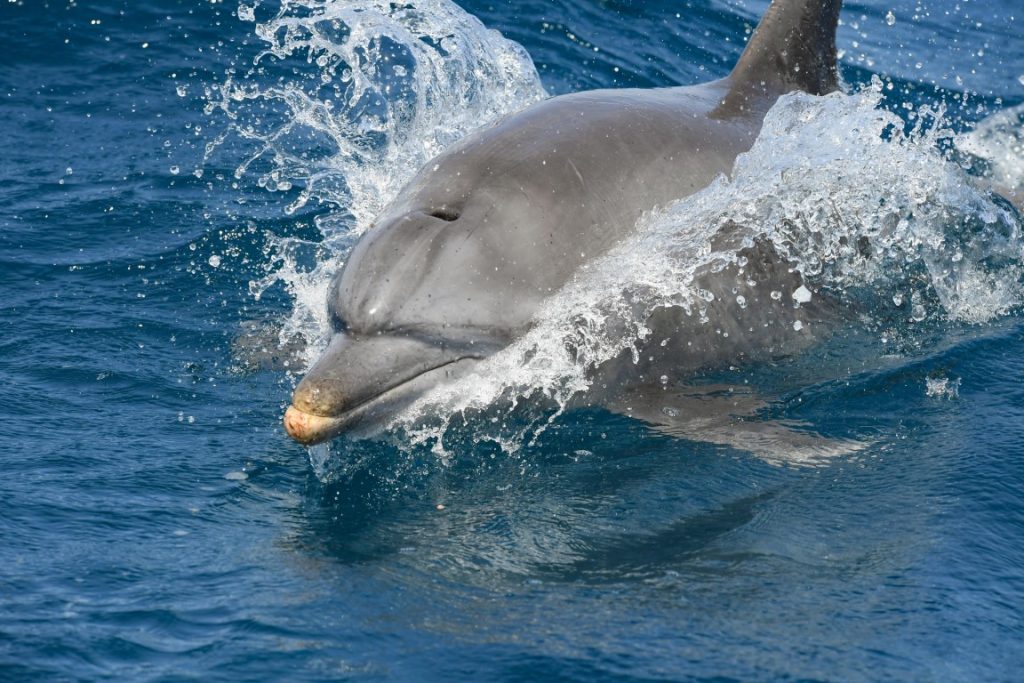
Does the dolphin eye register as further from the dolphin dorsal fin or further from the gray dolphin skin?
the dolphin dorsal fin

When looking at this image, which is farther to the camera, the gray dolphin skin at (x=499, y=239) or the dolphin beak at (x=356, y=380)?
the gray dolphin skin at (x=499, y=239)

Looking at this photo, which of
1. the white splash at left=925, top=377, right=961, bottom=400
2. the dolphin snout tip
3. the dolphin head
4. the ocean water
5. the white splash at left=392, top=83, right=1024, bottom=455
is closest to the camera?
the ocean water

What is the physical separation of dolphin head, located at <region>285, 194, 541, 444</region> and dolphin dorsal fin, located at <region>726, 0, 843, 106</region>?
10.5ft

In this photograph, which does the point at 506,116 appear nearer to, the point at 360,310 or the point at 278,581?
the point at 360,310

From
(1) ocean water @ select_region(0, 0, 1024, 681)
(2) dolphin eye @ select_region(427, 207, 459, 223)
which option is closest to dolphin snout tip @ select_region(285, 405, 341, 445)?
(1) ocean water @ select_region(0, 0, 1024, 681)

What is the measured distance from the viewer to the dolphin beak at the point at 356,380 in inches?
247

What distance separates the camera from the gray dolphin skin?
6.62 metres

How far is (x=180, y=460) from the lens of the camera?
696cm

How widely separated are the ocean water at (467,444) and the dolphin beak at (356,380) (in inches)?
10.1

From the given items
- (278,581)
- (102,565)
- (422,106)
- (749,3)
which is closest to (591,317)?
(278,581)

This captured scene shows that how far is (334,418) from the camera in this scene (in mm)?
6324

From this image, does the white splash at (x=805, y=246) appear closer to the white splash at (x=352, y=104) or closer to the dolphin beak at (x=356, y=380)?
the dolphin beak at (x=356, y=380)

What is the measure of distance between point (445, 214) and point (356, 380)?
1.18 meters

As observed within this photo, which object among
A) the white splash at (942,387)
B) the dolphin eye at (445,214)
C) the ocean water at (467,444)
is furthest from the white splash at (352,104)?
the white splash at (942,387)
